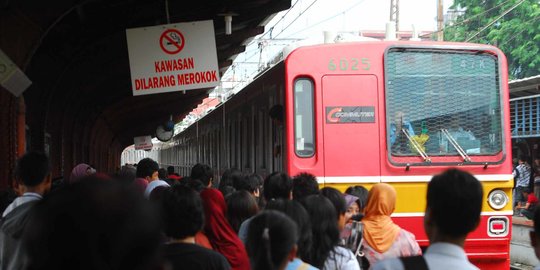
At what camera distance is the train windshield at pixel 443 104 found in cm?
669

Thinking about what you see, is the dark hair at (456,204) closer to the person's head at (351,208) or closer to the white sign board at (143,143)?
the person's head at (351,208)

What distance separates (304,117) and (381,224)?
8.92 feet

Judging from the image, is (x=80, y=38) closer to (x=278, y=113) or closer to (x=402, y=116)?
(x=278, y=113)

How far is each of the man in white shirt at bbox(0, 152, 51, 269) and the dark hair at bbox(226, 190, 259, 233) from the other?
130 centimetres

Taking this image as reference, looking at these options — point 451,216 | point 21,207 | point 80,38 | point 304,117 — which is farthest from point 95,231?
point 80,38

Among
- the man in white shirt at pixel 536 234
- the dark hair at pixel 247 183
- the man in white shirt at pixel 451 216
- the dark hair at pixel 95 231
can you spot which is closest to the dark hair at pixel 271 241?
the man in white shirt at pixel 451 216

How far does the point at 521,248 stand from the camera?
1023 centimetres

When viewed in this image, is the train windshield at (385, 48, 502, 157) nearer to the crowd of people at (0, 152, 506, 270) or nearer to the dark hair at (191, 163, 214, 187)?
the crowd of people at (0, 152, 506, 270)

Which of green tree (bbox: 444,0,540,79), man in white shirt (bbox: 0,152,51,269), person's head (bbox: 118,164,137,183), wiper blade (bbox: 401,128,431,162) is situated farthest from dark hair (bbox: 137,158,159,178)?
green tree (bbox: 444,0,540,79)

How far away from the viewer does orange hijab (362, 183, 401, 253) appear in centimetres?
419

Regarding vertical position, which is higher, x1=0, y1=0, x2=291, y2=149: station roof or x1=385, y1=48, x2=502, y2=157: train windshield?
x1=0, y1=0, x2=291, y2=149: station roof

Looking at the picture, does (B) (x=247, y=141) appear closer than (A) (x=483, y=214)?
No

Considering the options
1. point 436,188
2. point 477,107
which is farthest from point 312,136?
point 436,188

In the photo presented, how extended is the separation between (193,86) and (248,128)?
1868 mm
